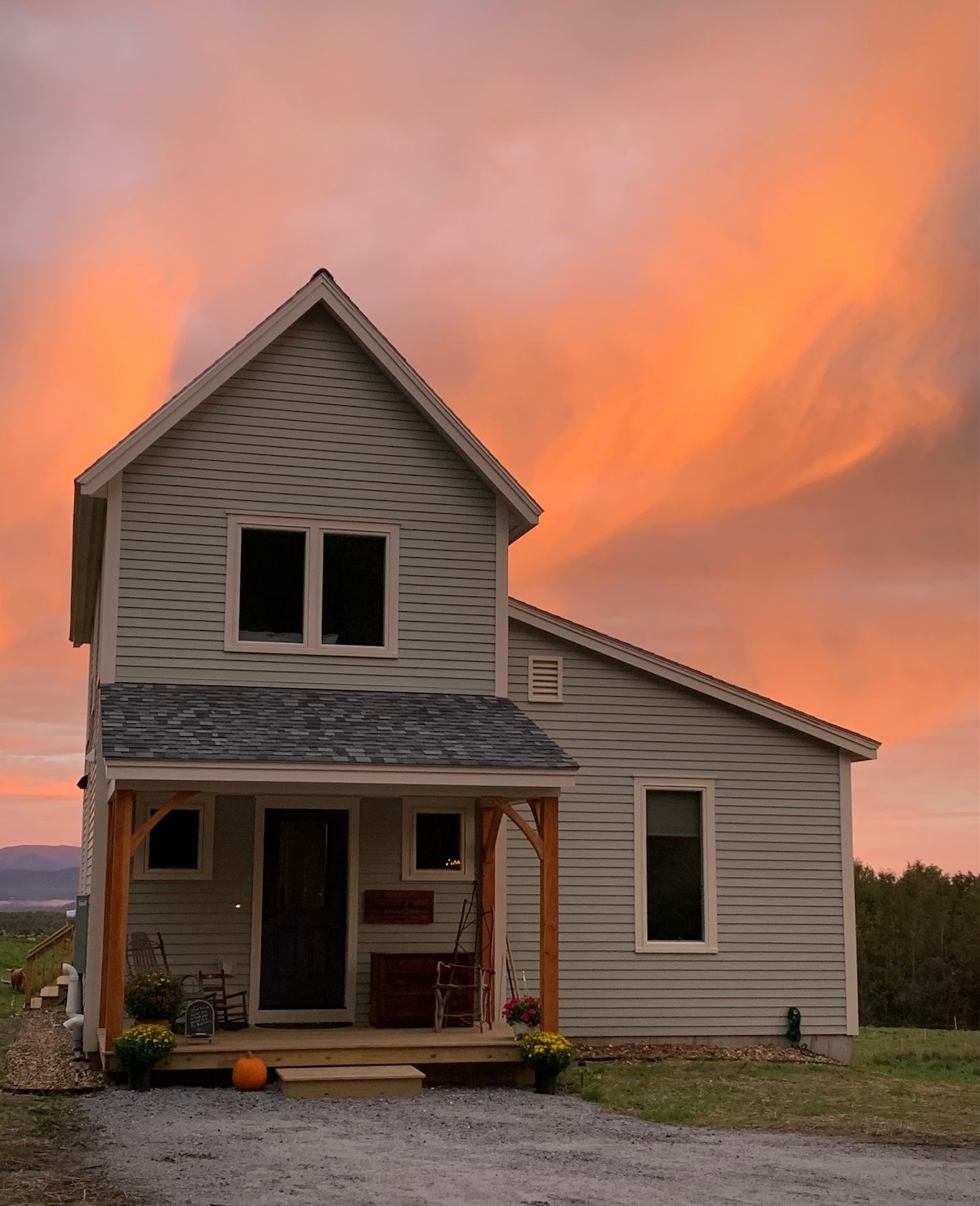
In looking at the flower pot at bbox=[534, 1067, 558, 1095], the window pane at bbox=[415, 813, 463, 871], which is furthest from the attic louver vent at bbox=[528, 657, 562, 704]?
the flower pot at bbox=[534, 1067, 558, 1095]

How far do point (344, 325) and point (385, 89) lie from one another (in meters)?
3.35

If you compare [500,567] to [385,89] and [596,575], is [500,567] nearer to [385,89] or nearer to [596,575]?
[385,89]

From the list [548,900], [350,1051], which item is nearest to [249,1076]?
[350,1051]

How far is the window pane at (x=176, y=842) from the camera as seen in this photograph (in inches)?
547

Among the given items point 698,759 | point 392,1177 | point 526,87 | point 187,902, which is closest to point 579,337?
point 526,87

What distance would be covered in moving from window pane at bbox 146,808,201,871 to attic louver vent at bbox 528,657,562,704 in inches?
154

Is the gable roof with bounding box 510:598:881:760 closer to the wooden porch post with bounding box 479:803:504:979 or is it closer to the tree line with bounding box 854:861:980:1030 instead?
the wooden porch post with bounding box 479:803:504:979

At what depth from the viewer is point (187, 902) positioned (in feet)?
45.5

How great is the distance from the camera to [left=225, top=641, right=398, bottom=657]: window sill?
14.3 m

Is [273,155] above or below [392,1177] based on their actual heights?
above

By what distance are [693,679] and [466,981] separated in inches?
171

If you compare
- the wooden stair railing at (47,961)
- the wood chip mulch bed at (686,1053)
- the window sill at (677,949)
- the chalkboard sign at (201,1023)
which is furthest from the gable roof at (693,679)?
the wooden stair railing at (47,961)

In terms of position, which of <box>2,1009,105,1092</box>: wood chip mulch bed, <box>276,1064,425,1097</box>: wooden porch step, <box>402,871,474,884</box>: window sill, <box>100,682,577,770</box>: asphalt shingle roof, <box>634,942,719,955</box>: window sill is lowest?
<box>2,1009,105,1092</box>: wood chip mulch bed

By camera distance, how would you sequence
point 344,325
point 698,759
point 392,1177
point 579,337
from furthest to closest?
point 579,337
point 698,759
point 344,325
point 392,1177
